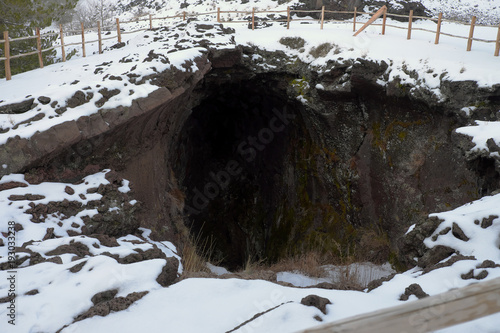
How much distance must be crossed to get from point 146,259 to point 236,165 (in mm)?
11259

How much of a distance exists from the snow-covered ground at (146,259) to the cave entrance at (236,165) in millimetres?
3940

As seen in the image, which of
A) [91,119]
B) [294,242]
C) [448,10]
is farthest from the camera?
[448,10]

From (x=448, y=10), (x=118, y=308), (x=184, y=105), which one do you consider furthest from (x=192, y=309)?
(x=448, y=10)

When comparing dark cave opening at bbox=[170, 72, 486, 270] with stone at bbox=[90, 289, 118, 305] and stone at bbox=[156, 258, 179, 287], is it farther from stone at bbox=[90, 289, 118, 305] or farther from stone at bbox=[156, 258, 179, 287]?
stone at bbox=[90, 289, 118, 305]

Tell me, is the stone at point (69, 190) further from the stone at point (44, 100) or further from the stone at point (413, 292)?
the stone at point (413, 292)

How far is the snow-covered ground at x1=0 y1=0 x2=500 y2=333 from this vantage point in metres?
3.93

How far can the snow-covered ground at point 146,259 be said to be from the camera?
3934mm

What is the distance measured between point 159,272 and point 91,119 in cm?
421

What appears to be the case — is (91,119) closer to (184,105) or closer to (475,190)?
(184,105)

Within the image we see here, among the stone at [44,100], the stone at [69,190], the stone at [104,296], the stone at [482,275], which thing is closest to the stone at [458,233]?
the stone at [482,275]

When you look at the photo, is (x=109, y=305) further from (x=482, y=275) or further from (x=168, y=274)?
(x=482, y=275)

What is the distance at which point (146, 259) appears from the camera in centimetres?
616

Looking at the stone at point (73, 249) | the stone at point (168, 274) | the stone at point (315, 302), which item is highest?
the stone at point (315, 302)

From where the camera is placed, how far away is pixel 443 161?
31.0 ft
